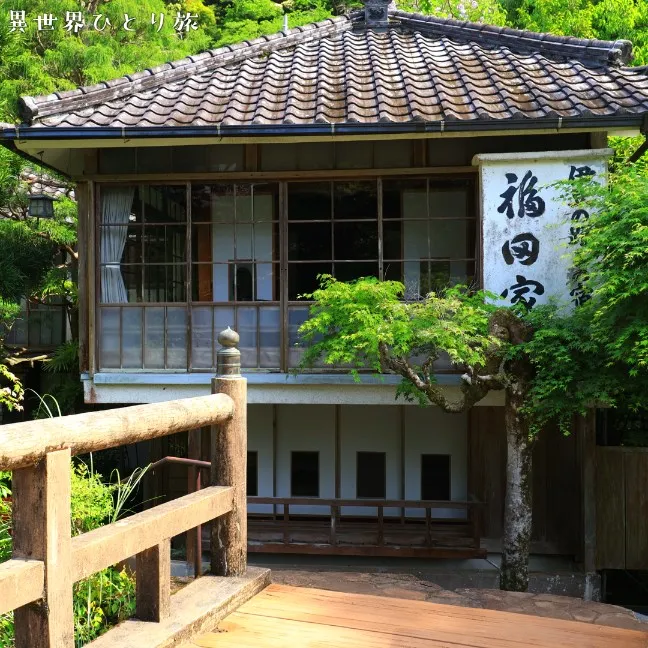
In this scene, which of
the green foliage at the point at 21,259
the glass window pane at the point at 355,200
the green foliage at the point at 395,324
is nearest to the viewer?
the green foliage at the point at 395,324

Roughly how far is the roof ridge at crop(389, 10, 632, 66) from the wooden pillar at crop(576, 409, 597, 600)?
15.9ft

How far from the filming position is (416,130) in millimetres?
A: 8469

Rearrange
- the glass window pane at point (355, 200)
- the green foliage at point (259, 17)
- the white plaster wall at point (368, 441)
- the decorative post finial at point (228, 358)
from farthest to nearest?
the green foliage at point (259, 17)
the white plaster wall at point (368, 441)
the glass window pane at point (355, 200)
the decorative post finial at point (228, 358)

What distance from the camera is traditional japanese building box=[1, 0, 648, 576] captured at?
8.81 meters

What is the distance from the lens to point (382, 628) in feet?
12.2

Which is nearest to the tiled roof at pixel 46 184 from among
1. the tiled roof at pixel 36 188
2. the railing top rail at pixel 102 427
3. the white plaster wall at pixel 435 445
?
the tiled roof at pixel 36 188

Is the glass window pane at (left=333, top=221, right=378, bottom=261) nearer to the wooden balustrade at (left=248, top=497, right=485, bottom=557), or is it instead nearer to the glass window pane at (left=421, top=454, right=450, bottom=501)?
the glass window pane at (left=421, top=454, right=450, bottom=501)

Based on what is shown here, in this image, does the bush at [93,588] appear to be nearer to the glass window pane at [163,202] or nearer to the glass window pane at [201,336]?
the glass window pane at [201,336]

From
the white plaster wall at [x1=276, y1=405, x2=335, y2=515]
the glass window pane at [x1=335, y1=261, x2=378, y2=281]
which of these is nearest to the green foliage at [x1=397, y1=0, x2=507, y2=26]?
the glass window pane at [x1=335, y1=261, x2=378, y2=281]

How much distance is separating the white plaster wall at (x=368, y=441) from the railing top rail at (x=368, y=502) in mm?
685

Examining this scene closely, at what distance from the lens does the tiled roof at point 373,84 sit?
883 centimetres

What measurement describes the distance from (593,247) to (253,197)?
457 cm

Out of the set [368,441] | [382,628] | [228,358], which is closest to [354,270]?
[368,441]

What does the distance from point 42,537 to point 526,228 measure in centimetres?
721
